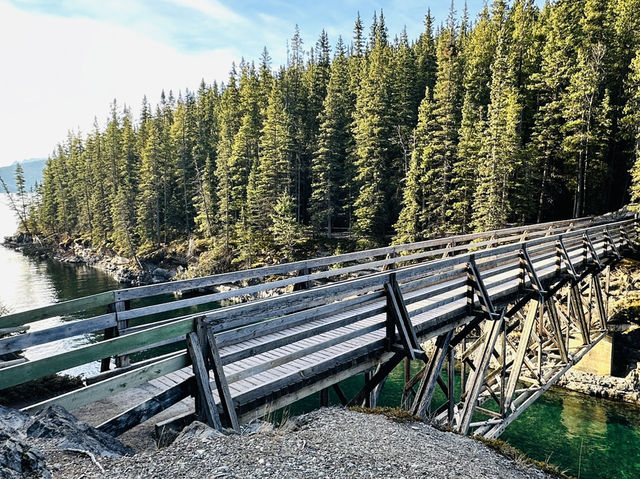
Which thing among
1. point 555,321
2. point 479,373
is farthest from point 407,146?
point 479,373

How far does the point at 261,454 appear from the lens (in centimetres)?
378

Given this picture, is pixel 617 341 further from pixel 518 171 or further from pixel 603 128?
pixel 603 128

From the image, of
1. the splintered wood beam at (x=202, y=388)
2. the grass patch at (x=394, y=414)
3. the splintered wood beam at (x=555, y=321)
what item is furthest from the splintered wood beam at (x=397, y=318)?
the splintered wood beam at (x=555, y=321)

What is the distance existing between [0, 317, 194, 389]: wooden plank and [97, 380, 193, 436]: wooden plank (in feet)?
1.91

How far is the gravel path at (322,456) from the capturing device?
3.37m

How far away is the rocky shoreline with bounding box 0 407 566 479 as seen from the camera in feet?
10.8

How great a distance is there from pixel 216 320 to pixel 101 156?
3233 inches

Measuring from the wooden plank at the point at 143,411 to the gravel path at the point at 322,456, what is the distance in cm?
51

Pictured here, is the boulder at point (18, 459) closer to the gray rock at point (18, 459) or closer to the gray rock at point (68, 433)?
the gray rock at point (18, 459)

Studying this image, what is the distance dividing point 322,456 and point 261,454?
0.63m

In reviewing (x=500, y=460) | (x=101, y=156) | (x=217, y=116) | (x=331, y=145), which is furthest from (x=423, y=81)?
(x=101, y=156)

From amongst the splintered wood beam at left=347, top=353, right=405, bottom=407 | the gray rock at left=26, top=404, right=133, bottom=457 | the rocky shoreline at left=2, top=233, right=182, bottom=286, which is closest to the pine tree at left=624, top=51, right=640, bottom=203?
the splintered wood beam at left=347, top=353, right=405, bottom=407

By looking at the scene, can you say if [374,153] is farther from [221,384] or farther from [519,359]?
[221,384]

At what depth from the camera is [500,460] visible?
4.72 m
